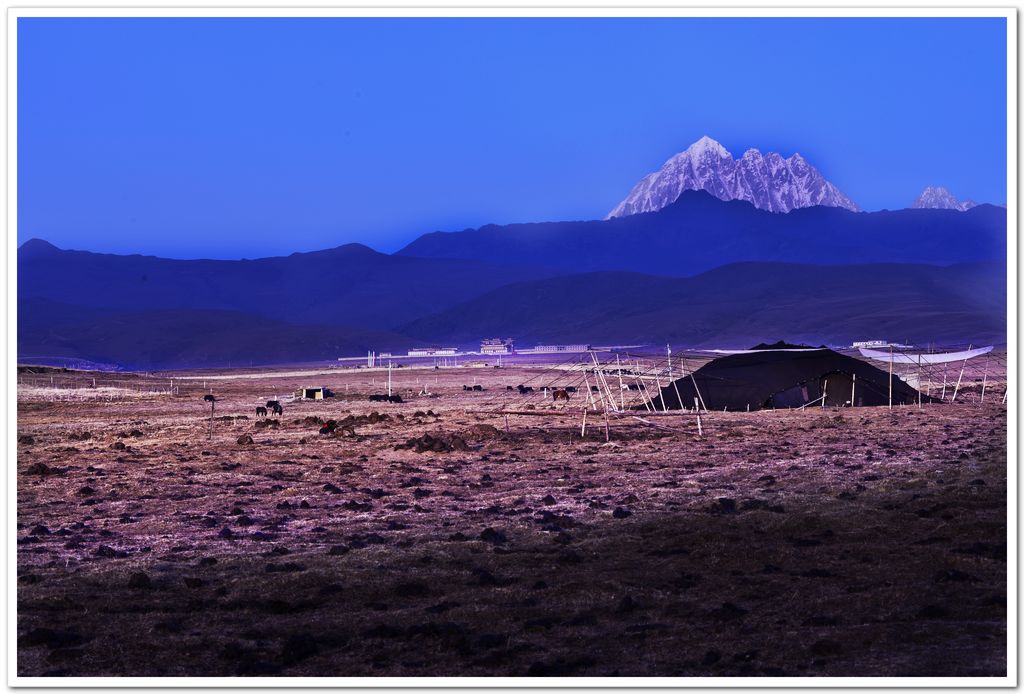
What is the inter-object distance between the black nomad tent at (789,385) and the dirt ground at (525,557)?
957 cm

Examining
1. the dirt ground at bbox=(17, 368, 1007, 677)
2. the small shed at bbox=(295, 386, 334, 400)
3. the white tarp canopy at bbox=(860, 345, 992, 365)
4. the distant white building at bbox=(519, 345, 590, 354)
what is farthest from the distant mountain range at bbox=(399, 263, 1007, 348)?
the dirt ground at bbox=(17, 368, 1007, 677)

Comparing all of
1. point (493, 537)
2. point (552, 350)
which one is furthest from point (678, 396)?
point (552, 350)

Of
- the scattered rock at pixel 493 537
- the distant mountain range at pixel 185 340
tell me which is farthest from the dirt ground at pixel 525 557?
the distant mountain range at pixel 185 340

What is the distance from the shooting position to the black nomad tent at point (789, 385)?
38.4m

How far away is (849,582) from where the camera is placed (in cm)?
1222

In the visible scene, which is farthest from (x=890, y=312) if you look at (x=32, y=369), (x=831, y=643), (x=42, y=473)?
(x=831, y=643)

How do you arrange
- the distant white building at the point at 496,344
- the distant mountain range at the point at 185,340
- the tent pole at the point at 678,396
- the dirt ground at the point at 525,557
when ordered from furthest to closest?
the distant mountain range at the point at 185,340
the distant white building at the point at 496,344
the tent pole at the point at 678,396
the dirt ground at the point at 525,557

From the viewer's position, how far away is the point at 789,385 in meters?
38.8

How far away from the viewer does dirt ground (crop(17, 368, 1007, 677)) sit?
Result: 9906 millimetres

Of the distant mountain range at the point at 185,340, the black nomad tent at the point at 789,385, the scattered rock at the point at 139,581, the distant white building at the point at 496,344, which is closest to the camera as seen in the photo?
the scattered rock at the point at 139,581

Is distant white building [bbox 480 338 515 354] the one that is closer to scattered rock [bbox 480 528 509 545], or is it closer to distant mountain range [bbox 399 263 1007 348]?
distant mountain range [bbox 399 263 1007 348]

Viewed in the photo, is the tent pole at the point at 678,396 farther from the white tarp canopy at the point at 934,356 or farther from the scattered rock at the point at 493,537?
the scattered rock at the point at 493,537
